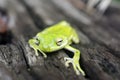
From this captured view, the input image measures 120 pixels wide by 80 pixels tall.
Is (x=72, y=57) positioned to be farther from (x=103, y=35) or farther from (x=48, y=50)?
(x=103, y=35)

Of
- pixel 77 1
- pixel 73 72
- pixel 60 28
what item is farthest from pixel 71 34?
pixel 77 1

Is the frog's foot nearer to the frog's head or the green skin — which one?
the green skin

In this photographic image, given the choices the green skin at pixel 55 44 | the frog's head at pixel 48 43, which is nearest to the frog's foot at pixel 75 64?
the green skin at pixel 55 44

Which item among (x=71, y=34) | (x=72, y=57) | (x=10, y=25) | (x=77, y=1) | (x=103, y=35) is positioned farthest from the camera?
(x=77, y=1)

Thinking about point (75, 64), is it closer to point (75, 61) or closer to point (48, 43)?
point (75, 61)

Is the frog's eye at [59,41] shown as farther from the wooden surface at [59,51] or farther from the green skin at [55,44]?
the wooden surface at [59,51]

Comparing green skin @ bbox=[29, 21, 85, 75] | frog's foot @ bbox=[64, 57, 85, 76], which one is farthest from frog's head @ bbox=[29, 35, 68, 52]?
frog's foot @ bbox=[64, 57, 85, 76]
